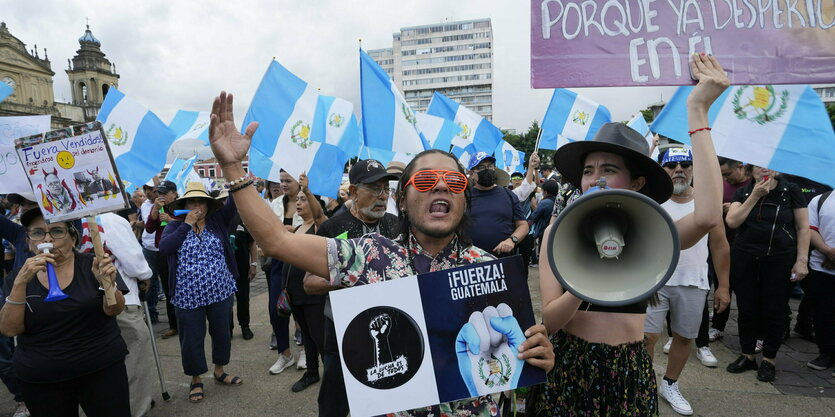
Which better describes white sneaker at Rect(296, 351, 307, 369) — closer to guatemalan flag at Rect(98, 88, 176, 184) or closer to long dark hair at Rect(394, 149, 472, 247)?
guatemalan flag at Rect(98, 88, 176, 184)

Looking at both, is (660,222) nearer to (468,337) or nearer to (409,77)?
(468,337)

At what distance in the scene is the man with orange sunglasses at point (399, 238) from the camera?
1432 millimetres

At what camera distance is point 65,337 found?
261cm

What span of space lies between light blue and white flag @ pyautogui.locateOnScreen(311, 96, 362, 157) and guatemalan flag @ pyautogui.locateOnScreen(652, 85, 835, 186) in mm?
3813

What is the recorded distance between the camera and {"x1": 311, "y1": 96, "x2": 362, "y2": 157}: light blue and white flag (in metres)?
4.94

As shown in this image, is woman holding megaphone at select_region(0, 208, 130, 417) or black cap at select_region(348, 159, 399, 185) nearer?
woman holding megaphone at select_region(0, 208, 130, 417)

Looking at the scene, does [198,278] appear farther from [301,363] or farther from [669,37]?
[669,37]

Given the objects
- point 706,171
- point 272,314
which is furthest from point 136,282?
point 706,171

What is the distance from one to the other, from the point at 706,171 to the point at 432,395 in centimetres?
128

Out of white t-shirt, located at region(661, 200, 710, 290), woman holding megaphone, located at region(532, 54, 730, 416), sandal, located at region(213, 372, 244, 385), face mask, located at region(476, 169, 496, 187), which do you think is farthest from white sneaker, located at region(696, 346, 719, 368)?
sandal, located at region(213, 372, 244, 385)

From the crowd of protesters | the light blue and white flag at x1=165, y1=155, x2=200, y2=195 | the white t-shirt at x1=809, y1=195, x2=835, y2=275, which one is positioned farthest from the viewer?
Answer: the light blue and white flag at x1=165, y1=155, x2=200, y2=195

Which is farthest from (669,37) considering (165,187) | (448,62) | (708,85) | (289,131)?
(448,62)

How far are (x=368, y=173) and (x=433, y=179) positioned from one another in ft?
5.98

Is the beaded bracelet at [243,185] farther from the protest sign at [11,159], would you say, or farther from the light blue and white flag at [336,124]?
the light blue and white flag at [336,124]
